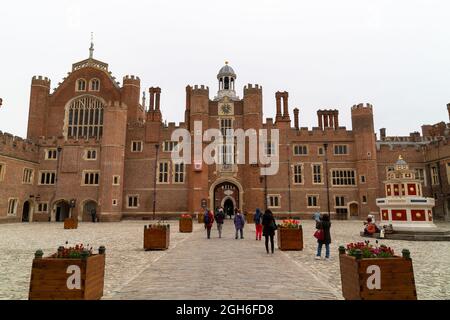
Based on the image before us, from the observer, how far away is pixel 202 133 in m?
37.3

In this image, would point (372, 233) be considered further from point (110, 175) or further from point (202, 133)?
point (110, 175)

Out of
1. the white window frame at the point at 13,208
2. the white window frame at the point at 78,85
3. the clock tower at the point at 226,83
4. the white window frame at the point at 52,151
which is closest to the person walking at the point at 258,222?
the clock tower at the point at 226,83

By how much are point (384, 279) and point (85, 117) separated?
142 feet

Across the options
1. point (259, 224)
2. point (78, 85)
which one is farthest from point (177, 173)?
point (259, 224)

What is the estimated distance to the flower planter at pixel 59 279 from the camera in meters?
4.97

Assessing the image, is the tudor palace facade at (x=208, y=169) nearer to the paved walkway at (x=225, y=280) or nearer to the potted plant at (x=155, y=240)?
the potted plant at (x=155, y=240)

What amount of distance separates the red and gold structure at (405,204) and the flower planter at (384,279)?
16.7 meters

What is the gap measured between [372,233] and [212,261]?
12.6m

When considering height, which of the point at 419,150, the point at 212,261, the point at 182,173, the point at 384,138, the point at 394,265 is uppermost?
the point at 384,138

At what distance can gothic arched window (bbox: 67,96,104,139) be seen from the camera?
4134 centimetres

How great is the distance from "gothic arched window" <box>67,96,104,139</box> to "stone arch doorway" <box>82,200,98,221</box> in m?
9.15

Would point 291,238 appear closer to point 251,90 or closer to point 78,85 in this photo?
point 251,90

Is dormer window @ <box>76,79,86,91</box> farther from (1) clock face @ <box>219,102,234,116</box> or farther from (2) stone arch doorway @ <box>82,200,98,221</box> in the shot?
(1) clock face @ <box>219,102,234,116</box>
